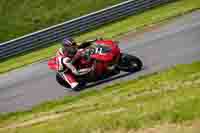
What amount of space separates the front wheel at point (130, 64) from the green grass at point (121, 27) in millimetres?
6821

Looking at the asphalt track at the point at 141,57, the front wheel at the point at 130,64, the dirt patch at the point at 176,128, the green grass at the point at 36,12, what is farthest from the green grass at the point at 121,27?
the dirt patch at the point at 176,128

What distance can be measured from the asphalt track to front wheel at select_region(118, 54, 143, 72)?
201mm

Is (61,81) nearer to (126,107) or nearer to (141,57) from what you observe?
(141,57)

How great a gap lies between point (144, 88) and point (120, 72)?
3.72 meters

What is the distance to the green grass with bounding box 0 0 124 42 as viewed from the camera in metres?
28.5

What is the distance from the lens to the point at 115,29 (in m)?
24.4

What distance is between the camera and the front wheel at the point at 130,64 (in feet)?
52.2

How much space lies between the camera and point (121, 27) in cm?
2433

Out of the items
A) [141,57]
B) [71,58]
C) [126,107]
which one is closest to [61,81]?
[71,58]

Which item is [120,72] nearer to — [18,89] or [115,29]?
[18,89]

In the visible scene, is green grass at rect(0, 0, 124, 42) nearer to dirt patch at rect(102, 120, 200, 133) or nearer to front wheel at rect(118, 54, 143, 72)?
front wheel at rect(118, 54, 143, 72)

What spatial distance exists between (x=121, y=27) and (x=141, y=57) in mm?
6706

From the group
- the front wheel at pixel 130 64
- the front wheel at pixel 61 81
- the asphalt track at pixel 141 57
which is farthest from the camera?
the front wheel at pixel 61 81

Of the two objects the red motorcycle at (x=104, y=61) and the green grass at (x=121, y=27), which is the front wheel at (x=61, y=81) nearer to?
the red motorcycle at (x=104, y=61)
